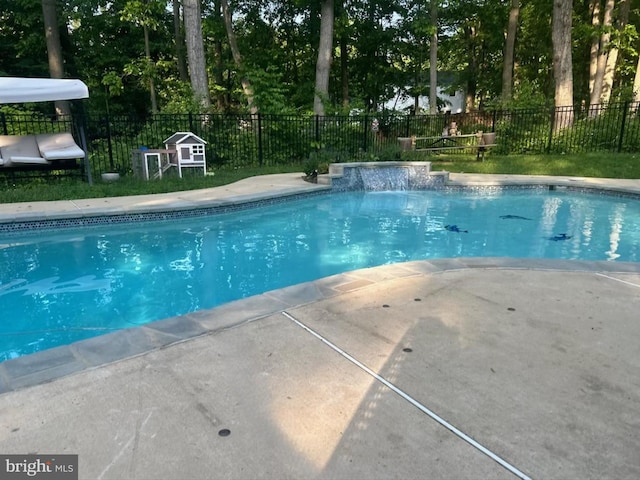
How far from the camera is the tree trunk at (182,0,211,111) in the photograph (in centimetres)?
1251

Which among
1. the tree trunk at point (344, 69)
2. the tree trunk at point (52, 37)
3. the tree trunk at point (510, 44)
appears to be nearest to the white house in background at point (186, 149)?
the tree trunk at point (52, 37)

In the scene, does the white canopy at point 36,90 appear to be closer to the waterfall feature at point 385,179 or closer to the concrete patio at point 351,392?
the waterfall feature at point 385,179

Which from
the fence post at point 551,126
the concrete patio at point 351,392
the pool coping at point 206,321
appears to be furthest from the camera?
the fence post at point 551,126

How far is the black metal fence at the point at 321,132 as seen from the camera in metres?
11.2

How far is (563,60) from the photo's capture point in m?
13.8

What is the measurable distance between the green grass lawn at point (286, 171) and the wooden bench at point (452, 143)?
1.02 feet

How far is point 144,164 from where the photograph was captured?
9406mm

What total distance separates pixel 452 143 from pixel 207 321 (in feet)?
42.7

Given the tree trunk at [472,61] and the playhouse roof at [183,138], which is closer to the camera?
the playhouse roof at [183,138]

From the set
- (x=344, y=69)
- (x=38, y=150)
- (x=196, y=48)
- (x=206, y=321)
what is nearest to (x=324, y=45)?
(x=196, y=48)

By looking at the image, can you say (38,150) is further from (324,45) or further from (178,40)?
(178,40)

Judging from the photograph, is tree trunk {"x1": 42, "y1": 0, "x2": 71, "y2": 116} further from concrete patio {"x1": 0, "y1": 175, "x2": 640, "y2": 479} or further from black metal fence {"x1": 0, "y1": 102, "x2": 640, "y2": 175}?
concrete patio {"x1": 0, "y1": 175, "x2": 640, "y2": 479}

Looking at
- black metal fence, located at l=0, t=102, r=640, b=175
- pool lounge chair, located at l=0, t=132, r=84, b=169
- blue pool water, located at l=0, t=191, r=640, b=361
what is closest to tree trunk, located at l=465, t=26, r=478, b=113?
black metal fence, located at l=0, t=102, r=640, b=175

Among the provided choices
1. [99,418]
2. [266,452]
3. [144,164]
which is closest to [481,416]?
[266,452]
